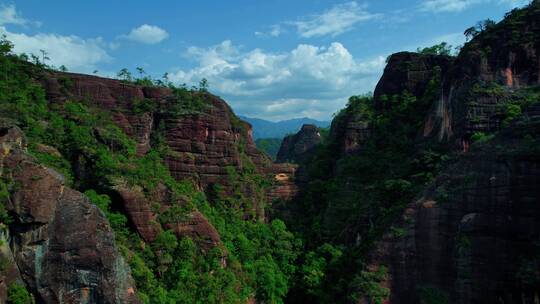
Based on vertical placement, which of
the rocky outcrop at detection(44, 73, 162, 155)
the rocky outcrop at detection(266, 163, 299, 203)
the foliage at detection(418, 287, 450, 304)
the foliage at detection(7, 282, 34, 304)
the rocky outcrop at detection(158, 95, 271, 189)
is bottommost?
the foliage at detection(418, 287, 450, 304)

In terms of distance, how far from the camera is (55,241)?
79.9ft

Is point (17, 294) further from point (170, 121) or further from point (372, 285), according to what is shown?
point (170, 121)

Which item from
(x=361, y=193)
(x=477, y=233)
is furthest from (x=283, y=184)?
(x=477, y=233)

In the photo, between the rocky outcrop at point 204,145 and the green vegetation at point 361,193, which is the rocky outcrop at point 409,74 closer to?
the green vegetation at point 361,193

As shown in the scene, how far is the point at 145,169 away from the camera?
36062 millimetres

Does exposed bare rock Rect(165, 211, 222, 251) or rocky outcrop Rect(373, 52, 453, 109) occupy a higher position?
rocky outcrop Rect(373, 52, 453, 109)

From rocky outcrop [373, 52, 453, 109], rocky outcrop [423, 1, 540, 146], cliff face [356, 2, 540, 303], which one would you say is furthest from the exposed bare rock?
rocky outcrop [373, 52, 453, 109]

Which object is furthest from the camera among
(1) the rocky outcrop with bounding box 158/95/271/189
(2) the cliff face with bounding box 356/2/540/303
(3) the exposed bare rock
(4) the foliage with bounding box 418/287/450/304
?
(1) the rocky outcrop with bounding box 158/95/271/189

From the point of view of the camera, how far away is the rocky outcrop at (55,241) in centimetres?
2361

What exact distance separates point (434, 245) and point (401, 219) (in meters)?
2.90

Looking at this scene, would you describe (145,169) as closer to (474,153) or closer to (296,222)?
(296,222)

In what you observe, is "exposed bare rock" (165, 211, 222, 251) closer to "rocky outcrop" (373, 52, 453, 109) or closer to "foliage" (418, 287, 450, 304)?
"foliage" (418, 287, 450, 304)

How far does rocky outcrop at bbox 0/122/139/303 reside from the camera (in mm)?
23609

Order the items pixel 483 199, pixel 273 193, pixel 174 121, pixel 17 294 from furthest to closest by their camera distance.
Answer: pixel 273 193, pixel 174 121, pixel 483 199, pixel 17 294
